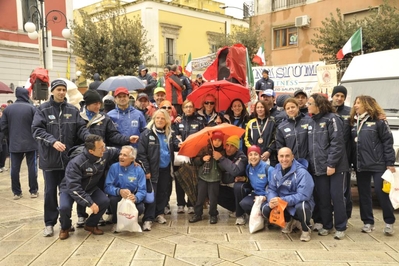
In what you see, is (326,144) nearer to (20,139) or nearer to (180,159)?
(180,159)

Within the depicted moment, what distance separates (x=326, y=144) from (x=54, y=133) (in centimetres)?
367

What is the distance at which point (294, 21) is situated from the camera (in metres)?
21.9

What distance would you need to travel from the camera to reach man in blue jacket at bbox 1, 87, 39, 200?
301 inches

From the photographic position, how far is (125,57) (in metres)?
20.6

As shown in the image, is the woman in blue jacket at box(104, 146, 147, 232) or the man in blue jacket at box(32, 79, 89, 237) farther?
the woman in blue jacket at box(104, 146, 147, 232)

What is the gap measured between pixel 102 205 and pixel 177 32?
112ft

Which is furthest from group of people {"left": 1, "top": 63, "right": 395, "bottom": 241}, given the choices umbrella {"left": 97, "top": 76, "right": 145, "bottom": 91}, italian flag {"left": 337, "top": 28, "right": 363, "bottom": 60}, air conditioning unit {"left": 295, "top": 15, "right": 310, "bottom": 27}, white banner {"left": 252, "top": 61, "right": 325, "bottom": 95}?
air conditioning unit {"left": 295, "top": 15, "right": 310, "bottom": 27}

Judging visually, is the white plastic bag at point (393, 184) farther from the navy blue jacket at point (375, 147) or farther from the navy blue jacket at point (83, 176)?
the navy blue jacket at point (83, 176)

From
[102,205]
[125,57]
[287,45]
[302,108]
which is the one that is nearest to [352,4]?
[287,45]

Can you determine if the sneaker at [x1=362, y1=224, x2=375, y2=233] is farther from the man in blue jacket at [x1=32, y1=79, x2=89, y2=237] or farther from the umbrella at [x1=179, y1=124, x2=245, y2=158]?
the man in blue jacket at [x1=32, y1=79, x2=89, y2=237]

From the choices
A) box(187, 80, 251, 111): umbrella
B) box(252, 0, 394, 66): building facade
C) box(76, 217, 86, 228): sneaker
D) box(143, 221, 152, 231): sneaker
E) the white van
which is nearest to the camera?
box(143, 221, 152, 231): sneaker

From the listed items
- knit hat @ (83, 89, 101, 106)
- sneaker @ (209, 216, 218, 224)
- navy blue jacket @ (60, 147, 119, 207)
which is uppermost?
knit hat @ (83, 89, 101, 106)

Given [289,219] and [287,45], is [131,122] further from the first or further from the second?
[287,45]

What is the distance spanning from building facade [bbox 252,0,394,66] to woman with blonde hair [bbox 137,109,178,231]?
16875 mm
